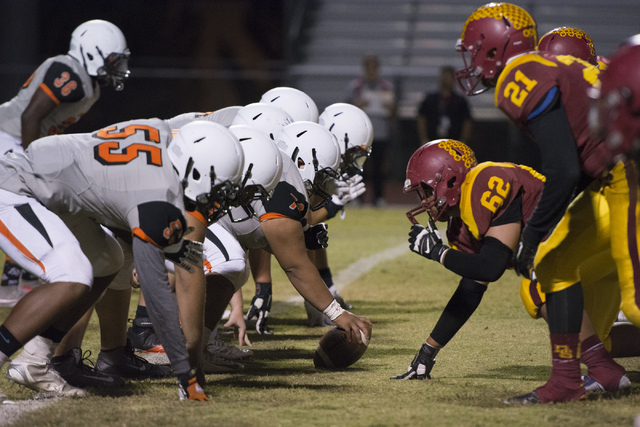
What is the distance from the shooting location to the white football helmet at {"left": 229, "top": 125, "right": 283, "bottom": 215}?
3.47m

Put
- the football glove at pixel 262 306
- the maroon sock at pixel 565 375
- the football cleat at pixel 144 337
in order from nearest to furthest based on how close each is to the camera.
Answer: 1. the maroon sock at pixel 565 375
2. the football cleat at pixel 144 337
3. the football glove at pixel 262 306

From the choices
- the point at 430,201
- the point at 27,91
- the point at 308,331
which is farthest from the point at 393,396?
the point at 27,91

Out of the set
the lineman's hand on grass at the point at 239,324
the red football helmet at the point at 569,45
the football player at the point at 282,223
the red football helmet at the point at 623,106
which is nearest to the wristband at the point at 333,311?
the football player at the point at 282,223

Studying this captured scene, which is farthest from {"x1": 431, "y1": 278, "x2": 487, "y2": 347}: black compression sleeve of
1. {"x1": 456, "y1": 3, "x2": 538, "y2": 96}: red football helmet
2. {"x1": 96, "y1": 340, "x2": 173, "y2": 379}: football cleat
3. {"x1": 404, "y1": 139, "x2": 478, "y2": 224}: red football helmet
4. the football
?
{"x1": 96, "y1": 340, "x2": 173, "y2": 379}: football cleat

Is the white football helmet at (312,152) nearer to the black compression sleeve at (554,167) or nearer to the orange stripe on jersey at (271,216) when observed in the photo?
the orange stripe on jersey at (271,216)

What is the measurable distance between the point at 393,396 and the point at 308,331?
71.5 inches

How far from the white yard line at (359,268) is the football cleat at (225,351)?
1.88 metres

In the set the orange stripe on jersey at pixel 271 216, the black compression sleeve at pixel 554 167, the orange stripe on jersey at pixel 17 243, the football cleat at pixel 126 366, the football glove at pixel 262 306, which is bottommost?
the football glove at pixel 262 306

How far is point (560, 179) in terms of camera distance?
2834 mm

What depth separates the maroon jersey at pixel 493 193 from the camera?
3.37 meters

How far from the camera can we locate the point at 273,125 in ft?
14.9

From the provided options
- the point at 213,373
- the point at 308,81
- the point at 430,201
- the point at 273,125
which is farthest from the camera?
the point at 308,81

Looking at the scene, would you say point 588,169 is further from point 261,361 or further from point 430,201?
point 261,361

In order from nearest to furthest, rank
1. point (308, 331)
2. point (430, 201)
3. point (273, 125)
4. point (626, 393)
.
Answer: point (626, 393) → point (430, 201) → point (273, 125) → point (308, 331)
